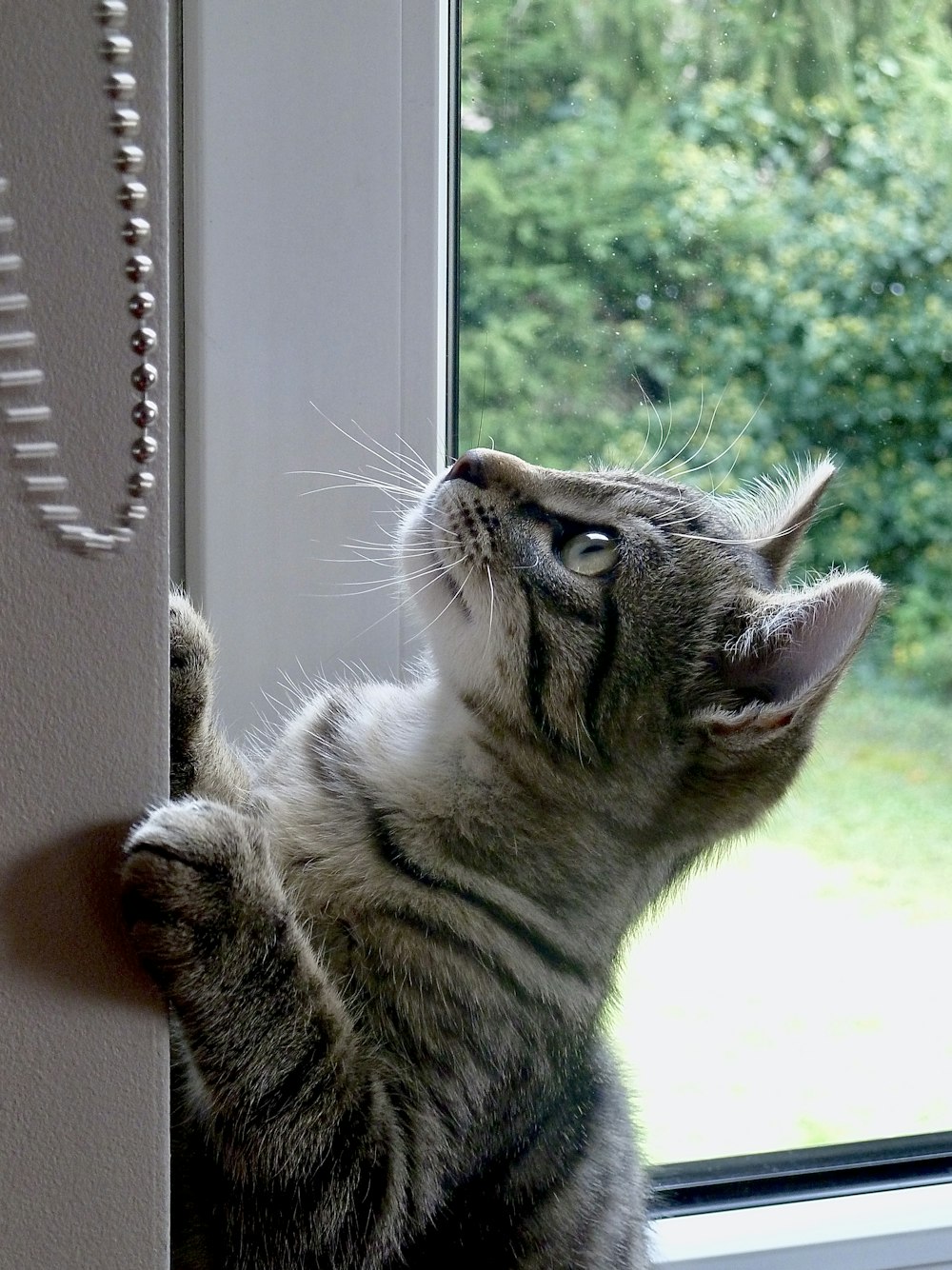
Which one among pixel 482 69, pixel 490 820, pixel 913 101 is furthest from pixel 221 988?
pixel 913 101

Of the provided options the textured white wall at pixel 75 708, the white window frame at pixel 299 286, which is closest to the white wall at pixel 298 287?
the white window frame at pixel 299 286

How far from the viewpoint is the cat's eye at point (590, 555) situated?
94 centimetres

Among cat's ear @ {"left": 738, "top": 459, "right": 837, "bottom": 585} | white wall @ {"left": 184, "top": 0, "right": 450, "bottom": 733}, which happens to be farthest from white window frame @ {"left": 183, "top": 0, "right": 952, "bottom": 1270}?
cat's ear @ {"left": 738, "top": 459, "right": 837, "bottom": 585}

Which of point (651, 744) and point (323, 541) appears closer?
point (651, 744)

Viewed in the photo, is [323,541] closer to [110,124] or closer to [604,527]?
[604,527]

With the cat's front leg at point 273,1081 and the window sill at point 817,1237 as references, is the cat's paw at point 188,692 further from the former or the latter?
the window sill at point 817,1237

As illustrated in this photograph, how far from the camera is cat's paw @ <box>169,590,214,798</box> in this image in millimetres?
790

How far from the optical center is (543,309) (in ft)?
3.55

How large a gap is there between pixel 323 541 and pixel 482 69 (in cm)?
41

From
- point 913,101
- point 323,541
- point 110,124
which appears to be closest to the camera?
point 110,124

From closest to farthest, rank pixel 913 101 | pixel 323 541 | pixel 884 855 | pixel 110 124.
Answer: pixel 110 124
pixel 323 541
pixel 913 101
pixel 884 855

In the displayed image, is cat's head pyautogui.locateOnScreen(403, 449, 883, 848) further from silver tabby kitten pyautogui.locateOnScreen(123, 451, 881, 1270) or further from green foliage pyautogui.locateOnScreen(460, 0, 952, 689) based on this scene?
green foliage pyautogui.locateOnScreen(460, 0, 952, 689)

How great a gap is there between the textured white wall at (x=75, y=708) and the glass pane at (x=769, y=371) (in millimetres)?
508

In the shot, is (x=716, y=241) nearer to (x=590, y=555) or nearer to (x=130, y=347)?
(x=590, y=555)
